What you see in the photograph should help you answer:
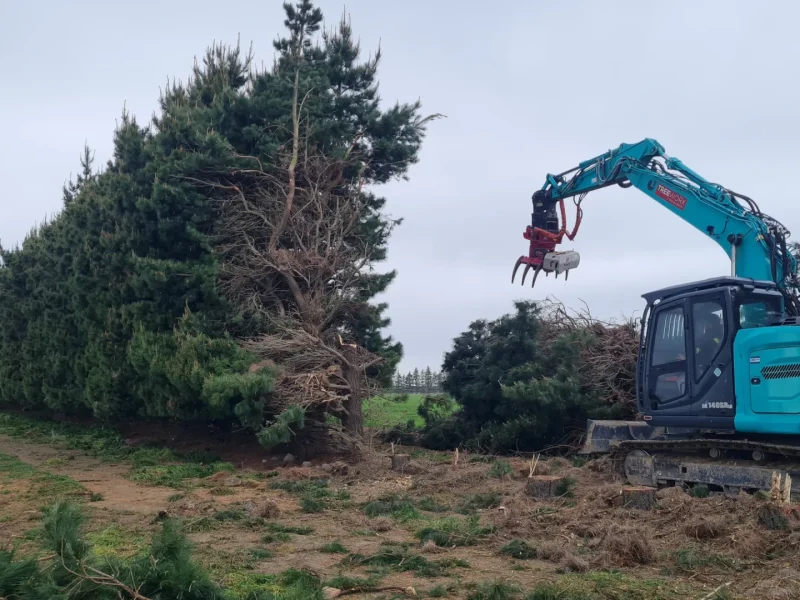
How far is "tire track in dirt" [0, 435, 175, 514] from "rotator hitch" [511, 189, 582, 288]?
6995 mm

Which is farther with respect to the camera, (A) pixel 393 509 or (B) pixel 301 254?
(B) pixel 301 254

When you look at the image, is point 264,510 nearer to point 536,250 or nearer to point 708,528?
point 708,528

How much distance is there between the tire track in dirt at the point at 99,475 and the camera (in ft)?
36.2

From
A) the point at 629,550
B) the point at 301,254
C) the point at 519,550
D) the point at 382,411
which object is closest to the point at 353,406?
the point at 382,411

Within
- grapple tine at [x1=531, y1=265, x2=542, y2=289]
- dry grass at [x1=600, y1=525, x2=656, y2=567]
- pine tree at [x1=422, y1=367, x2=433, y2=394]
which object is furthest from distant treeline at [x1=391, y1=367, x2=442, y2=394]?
dry grass at [x1=600, y1=525, x2=656, y2=567]

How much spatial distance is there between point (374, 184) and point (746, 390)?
12.8 meters

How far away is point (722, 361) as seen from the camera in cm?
1005

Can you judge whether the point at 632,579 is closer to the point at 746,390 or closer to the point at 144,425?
the point at 746,390

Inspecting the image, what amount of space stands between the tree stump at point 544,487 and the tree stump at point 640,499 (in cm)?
145

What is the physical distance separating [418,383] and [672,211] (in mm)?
14127

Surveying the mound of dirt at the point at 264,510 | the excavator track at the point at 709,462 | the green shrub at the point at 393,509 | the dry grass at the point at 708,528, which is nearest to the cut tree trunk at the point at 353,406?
the green shrub at the point at 393,509

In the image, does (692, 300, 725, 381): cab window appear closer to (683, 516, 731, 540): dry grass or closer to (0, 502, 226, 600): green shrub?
(683, 516, 731, 540): dry grass

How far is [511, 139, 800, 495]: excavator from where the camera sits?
A: 9523 millimetres

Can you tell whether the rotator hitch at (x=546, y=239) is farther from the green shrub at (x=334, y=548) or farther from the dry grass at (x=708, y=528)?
the green shrub at (x=334, y=548)
